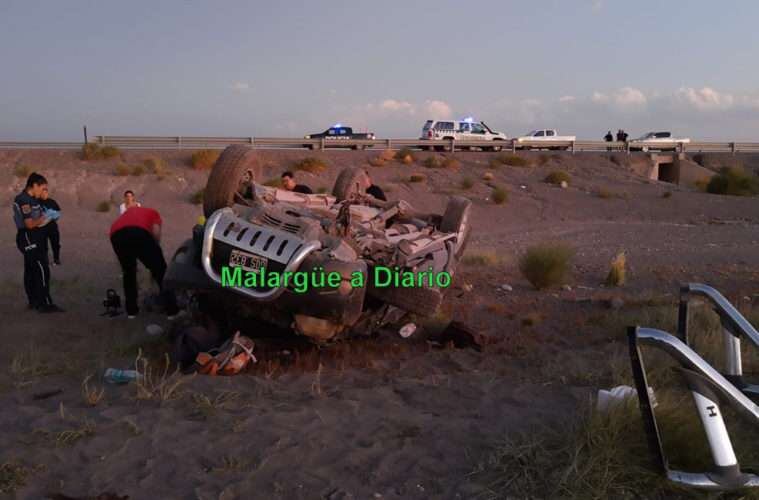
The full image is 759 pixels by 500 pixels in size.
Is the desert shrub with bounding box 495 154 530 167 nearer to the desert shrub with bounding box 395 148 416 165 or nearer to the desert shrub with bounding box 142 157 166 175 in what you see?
the desert shrub with bounding box 395 148 416 165

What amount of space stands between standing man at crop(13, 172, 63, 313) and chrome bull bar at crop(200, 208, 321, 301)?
384 centimetres

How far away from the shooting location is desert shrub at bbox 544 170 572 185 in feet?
89.8

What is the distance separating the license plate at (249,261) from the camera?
4977mm

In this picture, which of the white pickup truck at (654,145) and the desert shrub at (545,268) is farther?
the white pickup truck at (654,145)

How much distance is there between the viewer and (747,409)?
9.78 feet

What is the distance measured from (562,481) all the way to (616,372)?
195 cm

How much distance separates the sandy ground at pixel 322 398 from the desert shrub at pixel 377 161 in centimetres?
1656

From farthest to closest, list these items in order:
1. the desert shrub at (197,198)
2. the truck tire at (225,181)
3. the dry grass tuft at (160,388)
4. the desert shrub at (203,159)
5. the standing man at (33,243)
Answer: the desert shrub at (203,159)
the desert shrub at (197,198)
the standing man at (33,243)
the truck tire at (225,181)
the dry grass tuft at (160,388)

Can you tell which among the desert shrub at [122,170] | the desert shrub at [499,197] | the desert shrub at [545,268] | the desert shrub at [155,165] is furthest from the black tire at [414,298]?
the desert shrub at [122,170]

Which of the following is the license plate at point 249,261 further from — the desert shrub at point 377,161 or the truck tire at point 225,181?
the desert shrub at point 377,161

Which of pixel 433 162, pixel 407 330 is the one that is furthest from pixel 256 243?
pixel 433 162

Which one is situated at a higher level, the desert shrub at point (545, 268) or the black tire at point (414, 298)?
the black tire at point (414, 298)

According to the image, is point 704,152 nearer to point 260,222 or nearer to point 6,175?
point 6,175

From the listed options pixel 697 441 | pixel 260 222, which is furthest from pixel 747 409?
pixel 260 222
